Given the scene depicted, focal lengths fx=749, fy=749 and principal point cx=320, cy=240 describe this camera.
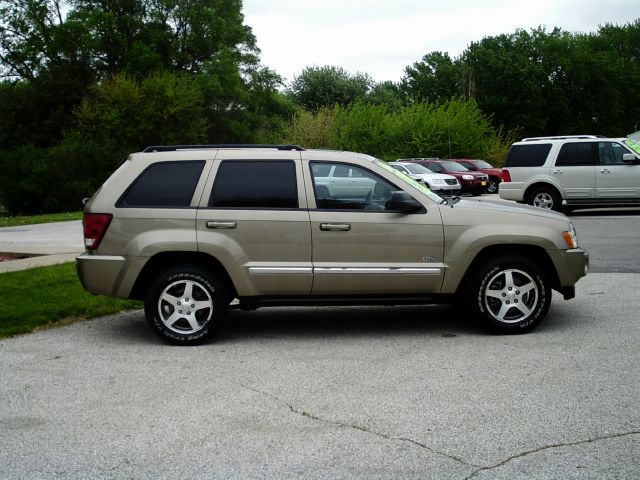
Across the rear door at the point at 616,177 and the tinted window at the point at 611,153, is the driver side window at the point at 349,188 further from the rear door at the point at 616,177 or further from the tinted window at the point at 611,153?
the tinted window at the point at 611,153

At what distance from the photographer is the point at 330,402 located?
5016 millimetres

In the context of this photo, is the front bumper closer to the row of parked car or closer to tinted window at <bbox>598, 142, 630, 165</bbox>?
tinted window at <bbox>598, 142, 630, 165</bbox>

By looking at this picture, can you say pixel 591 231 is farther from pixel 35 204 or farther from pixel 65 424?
pixel 35 204

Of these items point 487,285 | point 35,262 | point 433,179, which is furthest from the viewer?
point 433,179

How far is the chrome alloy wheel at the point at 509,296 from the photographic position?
6.82 meters

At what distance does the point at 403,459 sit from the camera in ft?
13.1

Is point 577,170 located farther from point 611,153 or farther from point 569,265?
point 569,265

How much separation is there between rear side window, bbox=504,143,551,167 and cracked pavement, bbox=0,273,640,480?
12.3m

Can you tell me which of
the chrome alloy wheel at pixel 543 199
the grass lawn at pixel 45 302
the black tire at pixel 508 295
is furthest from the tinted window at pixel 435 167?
the black tire at pixel 508 295

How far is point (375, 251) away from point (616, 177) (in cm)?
1407

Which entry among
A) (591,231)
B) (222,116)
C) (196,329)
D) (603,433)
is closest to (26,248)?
(196,329)

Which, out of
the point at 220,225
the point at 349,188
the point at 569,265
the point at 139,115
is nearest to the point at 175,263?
the point at 220,225

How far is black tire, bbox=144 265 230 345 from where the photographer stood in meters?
6.70

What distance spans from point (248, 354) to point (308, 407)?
161 cm
